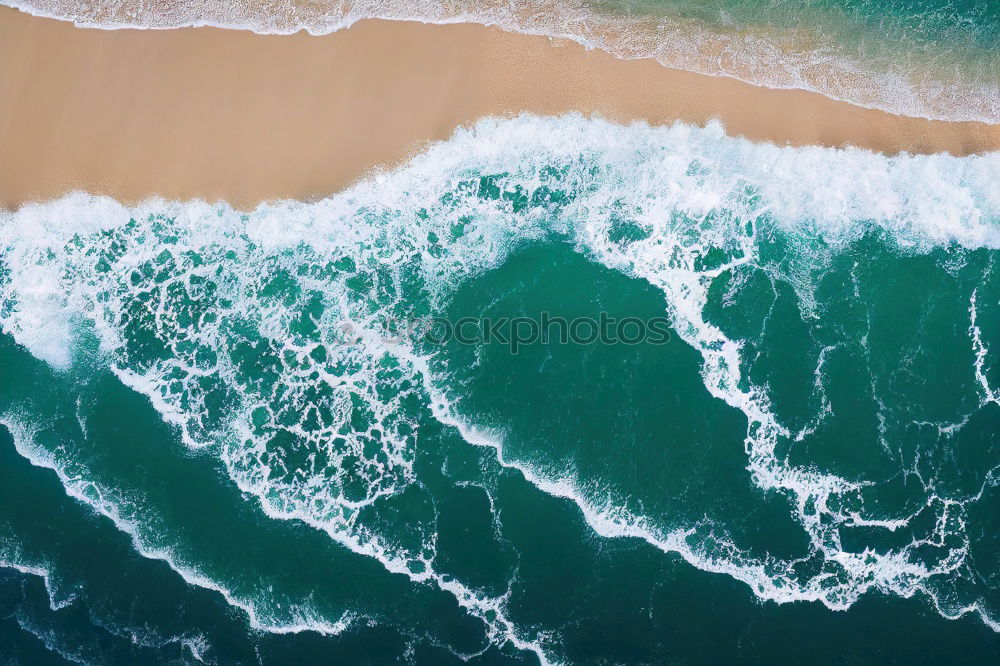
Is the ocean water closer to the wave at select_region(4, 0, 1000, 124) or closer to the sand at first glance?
the sand

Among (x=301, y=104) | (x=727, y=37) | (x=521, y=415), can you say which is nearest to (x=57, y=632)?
(x=521, y=415)

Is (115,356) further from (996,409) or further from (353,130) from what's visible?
(996,409)

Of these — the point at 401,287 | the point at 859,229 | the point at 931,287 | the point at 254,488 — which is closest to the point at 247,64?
the point at 401,287

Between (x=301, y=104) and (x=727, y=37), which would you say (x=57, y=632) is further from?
(x=727, y=37)

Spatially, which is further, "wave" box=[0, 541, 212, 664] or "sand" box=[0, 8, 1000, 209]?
"sand" box=[0, 8, 1000, 209]

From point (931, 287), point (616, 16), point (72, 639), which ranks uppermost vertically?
point (616, 16)

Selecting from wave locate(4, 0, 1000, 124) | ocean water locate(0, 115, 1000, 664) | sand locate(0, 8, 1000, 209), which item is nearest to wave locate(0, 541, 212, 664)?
ocean water locate(0, 115, 1000, 664)
